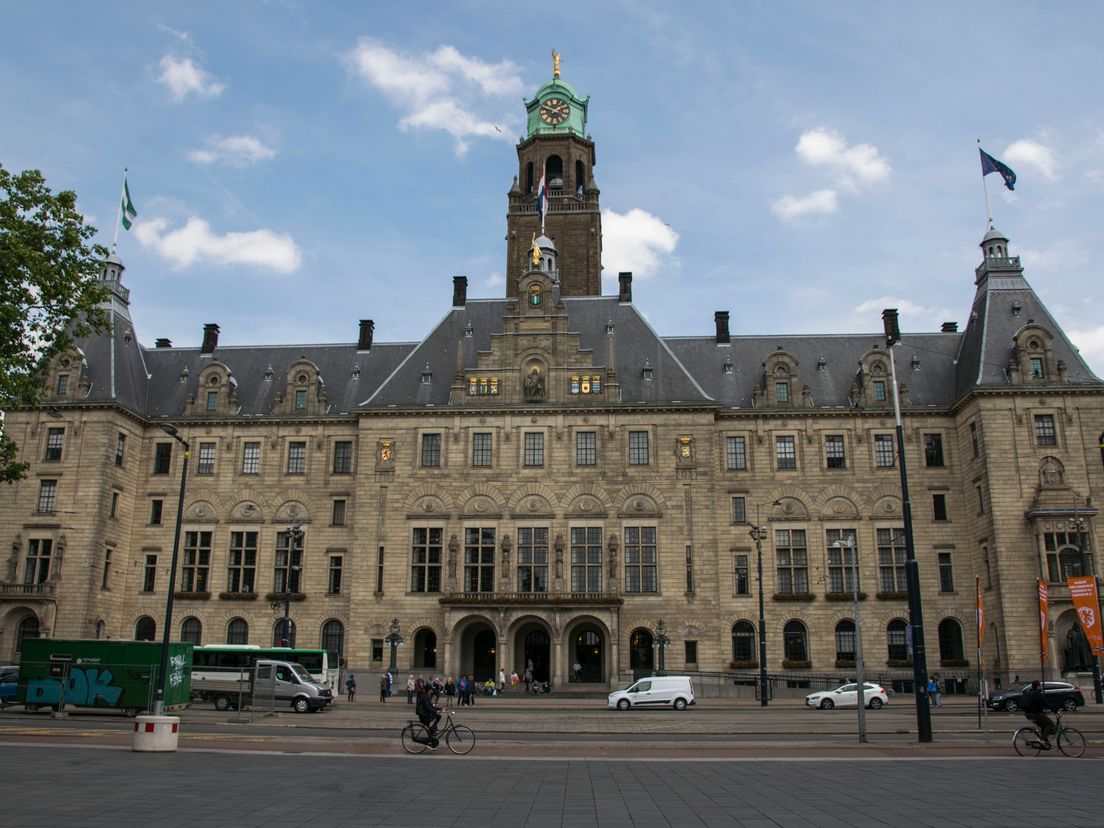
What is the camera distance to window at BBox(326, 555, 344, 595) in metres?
56.7

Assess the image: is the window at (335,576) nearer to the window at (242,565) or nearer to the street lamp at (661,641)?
the window at (242,565)

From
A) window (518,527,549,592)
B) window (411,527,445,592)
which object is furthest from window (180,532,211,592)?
window (518,527,549,592)

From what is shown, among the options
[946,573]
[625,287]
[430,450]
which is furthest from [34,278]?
[946,573]

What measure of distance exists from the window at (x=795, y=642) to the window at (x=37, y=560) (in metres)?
42.6

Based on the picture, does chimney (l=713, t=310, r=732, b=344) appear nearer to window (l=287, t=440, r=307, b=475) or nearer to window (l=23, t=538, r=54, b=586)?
window (l=287, t=440, r=307, b=475)

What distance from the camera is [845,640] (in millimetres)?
53875

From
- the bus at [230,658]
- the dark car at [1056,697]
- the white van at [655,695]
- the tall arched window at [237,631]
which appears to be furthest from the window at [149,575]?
the dark car at [1056,697]

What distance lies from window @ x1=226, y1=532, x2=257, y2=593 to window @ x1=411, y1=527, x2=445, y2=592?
10483mm

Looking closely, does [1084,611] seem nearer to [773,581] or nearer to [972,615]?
[972,615]

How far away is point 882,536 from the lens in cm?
5544

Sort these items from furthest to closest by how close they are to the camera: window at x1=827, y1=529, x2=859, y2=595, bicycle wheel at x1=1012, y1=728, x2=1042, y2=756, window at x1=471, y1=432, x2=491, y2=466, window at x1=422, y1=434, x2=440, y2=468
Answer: window at x1=422, y1=434, x2=440, y2=468, window at x1=471, y1=432, x2=491, y2=466, window at x1=827, y1=529, x2=859, y2=595, bicycle wheel at x1=1012, y1=728, x2=1042, y2=756

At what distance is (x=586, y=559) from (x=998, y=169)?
1254 inches

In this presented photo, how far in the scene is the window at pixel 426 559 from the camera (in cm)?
5450

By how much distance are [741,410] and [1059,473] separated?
58.4ft
